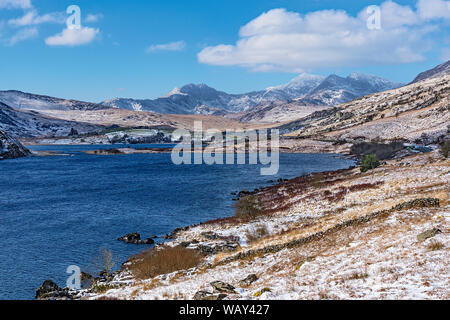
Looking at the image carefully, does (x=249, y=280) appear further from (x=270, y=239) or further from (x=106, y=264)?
(x=106, y=264)

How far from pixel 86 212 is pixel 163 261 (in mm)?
31144

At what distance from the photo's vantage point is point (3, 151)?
16412cm

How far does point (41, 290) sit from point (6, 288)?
457 cm

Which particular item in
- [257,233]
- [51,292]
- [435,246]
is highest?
[435,246]

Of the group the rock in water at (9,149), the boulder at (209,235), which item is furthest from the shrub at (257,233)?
the rock in water at (9,149)

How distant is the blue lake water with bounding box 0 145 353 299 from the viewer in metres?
34.9

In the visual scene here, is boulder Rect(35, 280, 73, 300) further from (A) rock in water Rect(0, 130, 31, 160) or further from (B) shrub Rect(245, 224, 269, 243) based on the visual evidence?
(A) rock in water Rect(0, 130, 31, 160)

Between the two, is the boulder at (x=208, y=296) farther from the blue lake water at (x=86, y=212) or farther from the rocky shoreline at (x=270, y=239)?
the blue lake water at (x=86, y=212)

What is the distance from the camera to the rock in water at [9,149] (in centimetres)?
16441

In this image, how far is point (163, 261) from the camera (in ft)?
102

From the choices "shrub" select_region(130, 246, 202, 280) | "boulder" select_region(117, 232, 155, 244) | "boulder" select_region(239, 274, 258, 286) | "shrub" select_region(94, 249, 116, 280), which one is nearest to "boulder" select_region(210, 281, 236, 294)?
"boulder" select_region(239, 274, 258, 286)

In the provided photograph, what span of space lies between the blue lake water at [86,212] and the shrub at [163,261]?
10.5 feet

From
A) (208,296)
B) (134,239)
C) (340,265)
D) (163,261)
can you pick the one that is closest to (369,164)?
(134,239)
